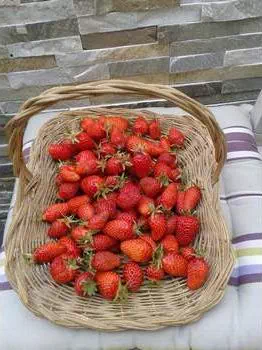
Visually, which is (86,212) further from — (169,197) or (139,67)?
(139,67)

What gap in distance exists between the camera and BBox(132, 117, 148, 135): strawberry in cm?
89

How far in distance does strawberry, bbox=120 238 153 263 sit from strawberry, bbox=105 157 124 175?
0.50 feet

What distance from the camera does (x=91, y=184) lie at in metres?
0.79

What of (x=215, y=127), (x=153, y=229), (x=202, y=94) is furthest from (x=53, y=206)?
(x=202, y=94)

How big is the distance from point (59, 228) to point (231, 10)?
A: 1.98 feet

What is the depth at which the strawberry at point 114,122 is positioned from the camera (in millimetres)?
874

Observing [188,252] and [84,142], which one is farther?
[84,142]

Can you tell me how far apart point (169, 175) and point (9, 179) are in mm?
694

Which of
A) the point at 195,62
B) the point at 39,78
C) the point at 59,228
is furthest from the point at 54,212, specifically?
the point at 195,62

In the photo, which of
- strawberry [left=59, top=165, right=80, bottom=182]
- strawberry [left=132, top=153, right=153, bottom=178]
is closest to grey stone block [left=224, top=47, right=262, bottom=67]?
strawberry [left=132, top=153, right=153, bottom=178]

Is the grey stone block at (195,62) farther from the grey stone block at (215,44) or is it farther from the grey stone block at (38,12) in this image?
the grey stone block at (38,12)

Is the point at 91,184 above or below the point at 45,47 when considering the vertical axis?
below

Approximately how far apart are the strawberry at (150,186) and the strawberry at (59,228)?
0.52 feet

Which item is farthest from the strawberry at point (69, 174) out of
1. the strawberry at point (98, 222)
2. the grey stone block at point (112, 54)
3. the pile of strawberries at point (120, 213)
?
the grey stone block at point (112, 54)
